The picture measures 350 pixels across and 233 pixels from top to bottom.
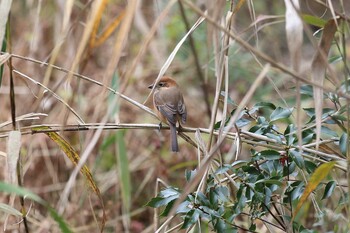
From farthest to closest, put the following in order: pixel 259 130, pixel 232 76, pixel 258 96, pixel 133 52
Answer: pixel 133 52
pixel 232 76
pixel 258 96
pixel 259 130

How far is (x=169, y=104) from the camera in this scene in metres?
4.05

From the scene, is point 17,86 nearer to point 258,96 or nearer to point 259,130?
point 258,96

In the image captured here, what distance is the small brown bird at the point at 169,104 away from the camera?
375 centimetres

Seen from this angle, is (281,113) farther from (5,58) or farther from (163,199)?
(5,58)

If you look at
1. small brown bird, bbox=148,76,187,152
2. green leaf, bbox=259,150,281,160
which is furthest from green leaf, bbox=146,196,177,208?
small brown bird, bbox=148,76,187,152

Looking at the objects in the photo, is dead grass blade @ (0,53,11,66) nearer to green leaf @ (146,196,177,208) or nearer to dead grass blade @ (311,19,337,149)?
green leaf @ (146,196,177,208)

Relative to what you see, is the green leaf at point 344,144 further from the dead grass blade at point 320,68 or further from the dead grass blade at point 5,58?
the dead grass blade at point 5,58

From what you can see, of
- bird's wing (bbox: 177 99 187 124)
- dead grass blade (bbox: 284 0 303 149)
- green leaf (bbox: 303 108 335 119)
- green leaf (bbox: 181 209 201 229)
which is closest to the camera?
dead grass blade (bbox: 284 0 303 149)

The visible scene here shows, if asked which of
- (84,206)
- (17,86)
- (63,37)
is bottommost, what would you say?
(84,206)

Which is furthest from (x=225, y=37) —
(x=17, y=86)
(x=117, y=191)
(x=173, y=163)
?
(x=17, y=86)

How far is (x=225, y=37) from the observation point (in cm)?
218

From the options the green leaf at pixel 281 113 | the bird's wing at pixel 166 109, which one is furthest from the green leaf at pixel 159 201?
the bird's wing at pixel 166 109

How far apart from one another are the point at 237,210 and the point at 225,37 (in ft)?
1.86

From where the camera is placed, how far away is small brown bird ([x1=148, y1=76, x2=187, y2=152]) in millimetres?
3754
